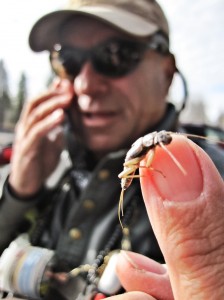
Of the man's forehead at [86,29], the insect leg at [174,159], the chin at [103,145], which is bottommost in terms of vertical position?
the chin at [103,145]

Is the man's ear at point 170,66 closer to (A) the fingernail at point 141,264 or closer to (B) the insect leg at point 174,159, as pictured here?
(A) the fingernail at point 141,264

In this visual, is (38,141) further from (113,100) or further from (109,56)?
(109,56)

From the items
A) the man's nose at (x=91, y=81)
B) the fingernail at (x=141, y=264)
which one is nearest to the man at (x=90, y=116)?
the man's nose at (x=91, y=81)

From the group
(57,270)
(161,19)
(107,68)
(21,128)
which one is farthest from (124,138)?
(57,270)

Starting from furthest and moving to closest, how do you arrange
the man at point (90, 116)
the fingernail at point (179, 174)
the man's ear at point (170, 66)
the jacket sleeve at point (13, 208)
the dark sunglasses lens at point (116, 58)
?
the man's ear at point (170, 66) < the dark sunglasses lens at point (116, 58) < the man at point (90, 116) < the jacket sleeve at point (13, 208) < the fingernail at point (179, 174)

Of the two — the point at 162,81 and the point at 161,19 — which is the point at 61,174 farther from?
the point at 161,19

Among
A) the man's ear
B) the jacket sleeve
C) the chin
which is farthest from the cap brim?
the jacket sleeve

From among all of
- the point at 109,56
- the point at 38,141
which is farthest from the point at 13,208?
the point at 109,56
